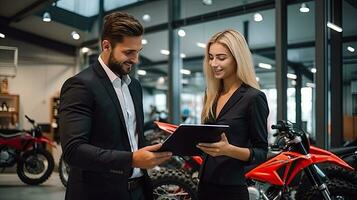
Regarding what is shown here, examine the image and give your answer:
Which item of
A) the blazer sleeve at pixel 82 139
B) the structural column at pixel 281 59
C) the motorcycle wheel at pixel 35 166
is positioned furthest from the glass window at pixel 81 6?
the blazer sleeve at pixel 82 139

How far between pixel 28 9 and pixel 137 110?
3.37 m

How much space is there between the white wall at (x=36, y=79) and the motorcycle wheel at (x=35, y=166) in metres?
0.45

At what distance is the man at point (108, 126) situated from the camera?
1243 millimetres

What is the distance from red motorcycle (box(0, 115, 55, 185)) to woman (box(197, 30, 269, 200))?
2.83 meters

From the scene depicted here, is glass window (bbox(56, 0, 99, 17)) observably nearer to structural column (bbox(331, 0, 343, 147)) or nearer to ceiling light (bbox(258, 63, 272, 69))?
ceiling light (bbox(258, 63, 272, 69))

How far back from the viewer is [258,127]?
1.56 meters

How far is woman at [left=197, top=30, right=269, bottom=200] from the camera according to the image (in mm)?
1566

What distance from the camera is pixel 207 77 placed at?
1.79m

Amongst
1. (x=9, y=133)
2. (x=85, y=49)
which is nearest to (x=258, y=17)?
(x=85, y=49)

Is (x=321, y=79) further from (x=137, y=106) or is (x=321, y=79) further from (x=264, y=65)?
(x=137, y=106)

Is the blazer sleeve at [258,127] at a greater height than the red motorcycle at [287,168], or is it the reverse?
the blazer sleeve at [258,127]

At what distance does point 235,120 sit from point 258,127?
0.09 metres

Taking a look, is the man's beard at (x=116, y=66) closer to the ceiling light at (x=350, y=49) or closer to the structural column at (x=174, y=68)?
the ceiling light at (x=350, y=49)

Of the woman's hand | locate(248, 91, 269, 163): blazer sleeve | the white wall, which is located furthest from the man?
the white wall
